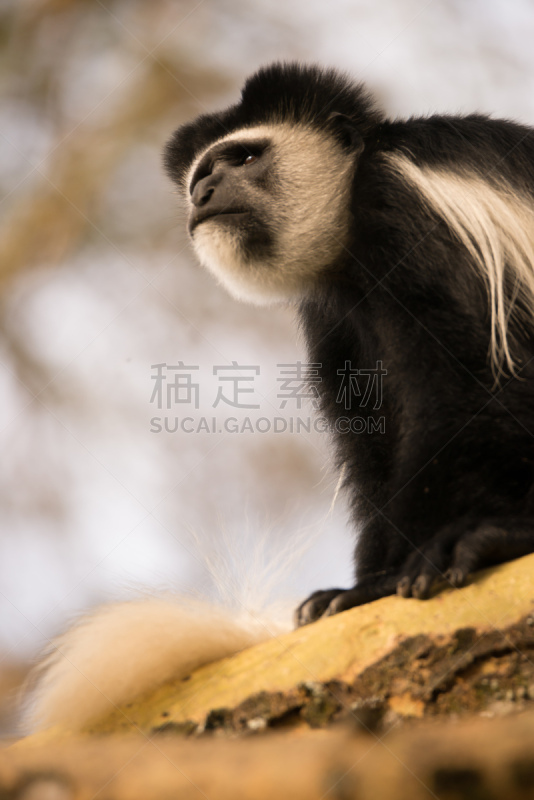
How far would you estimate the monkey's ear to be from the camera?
1.90 m

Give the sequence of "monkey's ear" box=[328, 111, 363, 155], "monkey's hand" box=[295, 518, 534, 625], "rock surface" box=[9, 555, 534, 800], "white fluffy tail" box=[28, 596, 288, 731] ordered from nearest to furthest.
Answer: "rock surface" box=[9, 555, 534, 800] < "monkey's hand" box=[295, 518, 534, 625] < "white fluffy tail" box=[28, 596, 288, 731] < "monkey's ear" box=[328, 111, 363, 155]

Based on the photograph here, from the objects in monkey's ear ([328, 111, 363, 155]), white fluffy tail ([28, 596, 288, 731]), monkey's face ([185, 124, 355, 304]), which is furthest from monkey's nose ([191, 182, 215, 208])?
white fluffy tail ([28, 596, 288, 731])

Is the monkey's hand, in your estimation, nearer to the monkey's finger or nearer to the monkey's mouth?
the monkey's finger

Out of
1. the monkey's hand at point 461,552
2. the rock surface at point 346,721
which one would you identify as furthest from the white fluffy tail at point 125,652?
the monkey's hand at point 461,552

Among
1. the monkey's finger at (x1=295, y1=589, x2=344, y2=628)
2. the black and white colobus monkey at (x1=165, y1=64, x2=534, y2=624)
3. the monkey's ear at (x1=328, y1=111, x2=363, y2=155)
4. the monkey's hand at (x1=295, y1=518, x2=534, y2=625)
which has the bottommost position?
the monkey's finger at (x1=295, y1=589, x2=344, y2=628)

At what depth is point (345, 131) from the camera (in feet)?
6.41

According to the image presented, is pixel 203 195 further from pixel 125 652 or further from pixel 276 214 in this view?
pixel 125 652

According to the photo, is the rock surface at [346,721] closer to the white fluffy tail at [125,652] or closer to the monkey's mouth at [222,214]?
the white fluffy tail at [125,652]

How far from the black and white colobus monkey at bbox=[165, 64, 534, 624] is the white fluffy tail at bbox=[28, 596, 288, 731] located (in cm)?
18

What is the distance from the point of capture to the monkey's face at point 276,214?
75.0 inches

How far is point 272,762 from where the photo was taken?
1.93 feet

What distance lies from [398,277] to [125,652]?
0.95 meters

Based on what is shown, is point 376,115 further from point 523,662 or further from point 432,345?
point 523,662

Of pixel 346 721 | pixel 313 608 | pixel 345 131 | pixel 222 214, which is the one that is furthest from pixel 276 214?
pixel 346 721
